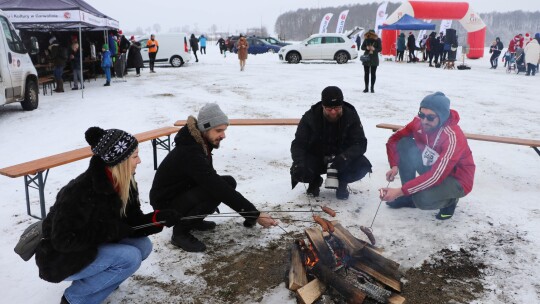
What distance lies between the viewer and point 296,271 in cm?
282

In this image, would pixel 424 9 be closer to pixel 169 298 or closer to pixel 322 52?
pixel 322 52

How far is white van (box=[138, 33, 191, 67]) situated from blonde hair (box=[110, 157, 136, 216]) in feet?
63.1

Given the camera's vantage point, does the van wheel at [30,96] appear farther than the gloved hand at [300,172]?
Yes

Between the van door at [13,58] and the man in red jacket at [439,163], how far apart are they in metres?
8.31

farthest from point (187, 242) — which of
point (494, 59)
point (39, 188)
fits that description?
point (494, 59)

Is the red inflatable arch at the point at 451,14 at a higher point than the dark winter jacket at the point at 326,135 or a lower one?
higher

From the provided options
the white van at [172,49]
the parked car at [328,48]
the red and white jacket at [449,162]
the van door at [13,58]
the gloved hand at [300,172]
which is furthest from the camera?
the parked car at [328,48]

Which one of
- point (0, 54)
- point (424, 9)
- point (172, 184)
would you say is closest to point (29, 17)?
point (0, 54)

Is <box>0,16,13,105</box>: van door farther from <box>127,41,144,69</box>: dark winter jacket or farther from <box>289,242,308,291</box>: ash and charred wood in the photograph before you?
<box>289,242,308,291</box>: ash and charred wood

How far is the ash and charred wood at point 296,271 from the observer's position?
8.92 feet

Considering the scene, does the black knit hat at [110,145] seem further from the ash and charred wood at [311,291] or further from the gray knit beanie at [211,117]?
the ash and charred wood at [311,291]

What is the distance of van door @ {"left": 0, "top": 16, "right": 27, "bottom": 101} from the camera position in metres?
8.65

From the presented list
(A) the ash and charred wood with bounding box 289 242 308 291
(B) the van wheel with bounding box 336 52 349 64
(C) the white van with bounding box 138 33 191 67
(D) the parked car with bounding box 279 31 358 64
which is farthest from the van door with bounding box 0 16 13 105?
(B) the van wheel with bounding box 336 52 349 64

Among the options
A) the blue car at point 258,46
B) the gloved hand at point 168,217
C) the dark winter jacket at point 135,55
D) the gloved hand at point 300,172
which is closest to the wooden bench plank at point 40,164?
the gloved hand at point 168,217
